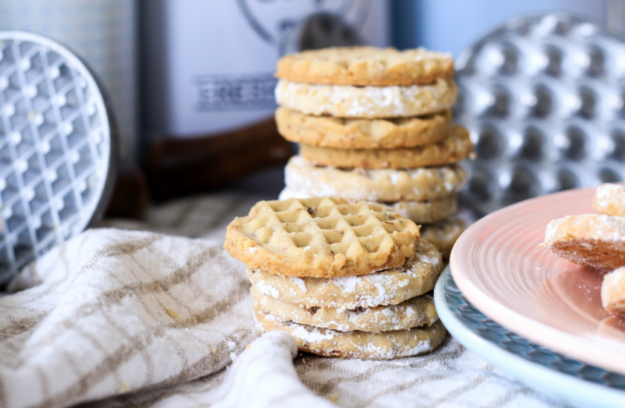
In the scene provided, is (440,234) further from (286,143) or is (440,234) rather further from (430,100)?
(286,143)

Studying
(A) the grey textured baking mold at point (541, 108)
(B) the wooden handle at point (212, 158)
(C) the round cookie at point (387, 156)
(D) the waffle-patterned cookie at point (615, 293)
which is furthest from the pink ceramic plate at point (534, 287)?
(B) the wooden handle at point (212, 158)

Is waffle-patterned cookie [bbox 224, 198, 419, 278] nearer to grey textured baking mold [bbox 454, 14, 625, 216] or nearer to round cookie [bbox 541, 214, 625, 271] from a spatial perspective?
round cookie [bbox 541, 214, 625, 271]

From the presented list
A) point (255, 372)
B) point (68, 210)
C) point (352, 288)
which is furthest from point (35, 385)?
point (68, 210)

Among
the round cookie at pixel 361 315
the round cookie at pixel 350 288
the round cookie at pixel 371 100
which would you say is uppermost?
the round cookie at pixel 371 100

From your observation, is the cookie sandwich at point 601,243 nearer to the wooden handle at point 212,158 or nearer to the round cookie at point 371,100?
the round cookie at point 371,100

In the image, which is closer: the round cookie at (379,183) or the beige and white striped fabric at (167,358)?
the beige and white striped fabric at (167,358)

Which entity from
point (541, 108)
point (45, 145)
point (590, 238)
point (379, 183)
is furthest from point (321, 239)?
point (541, 108)
